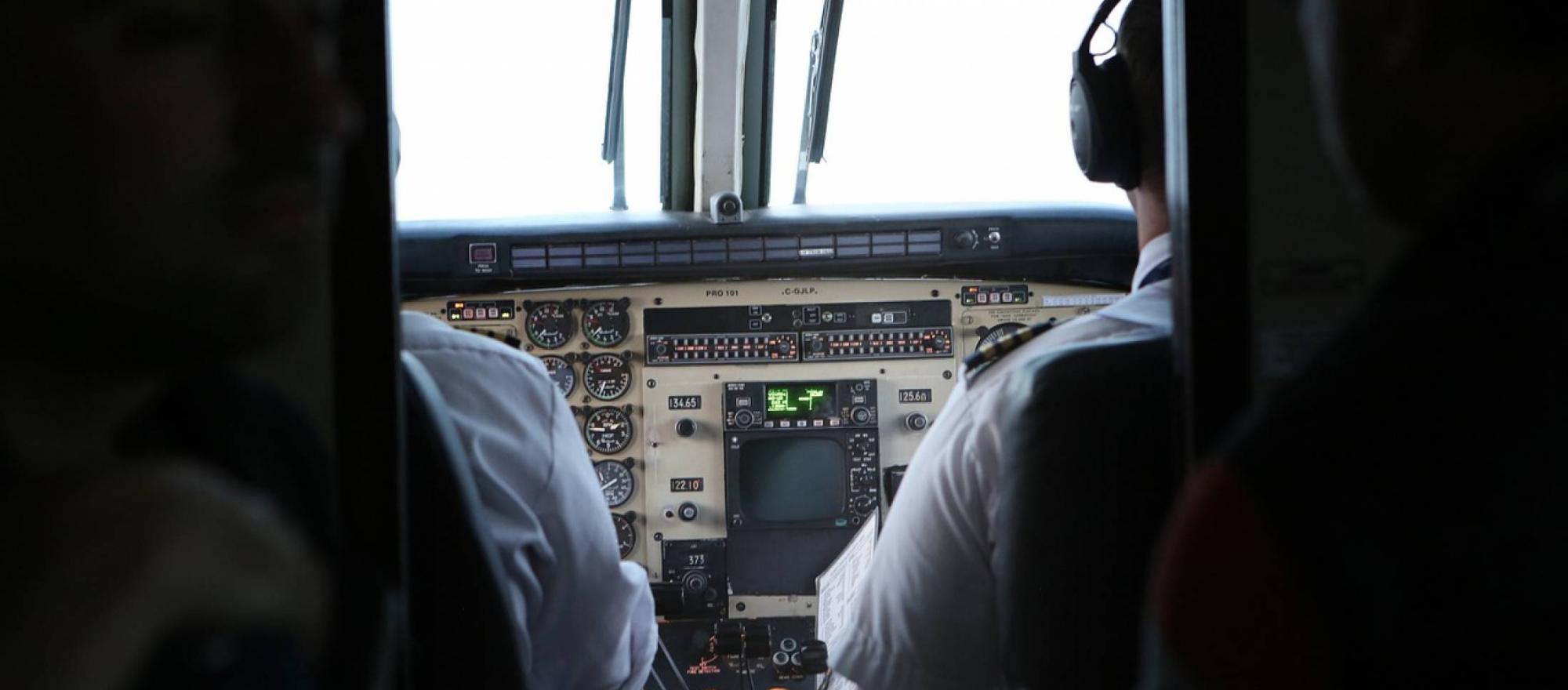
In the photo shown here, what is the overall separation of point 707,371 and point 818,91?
0.79 metres

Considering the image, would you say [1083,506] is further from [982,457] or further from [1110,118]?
[1110,118]

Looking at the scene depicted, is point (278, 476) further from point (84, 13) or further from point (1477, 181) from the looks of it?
point (1477, 181)

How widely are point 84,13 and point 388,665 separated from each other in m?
0.33

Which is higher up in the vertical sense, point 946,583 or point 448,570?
point 448,570

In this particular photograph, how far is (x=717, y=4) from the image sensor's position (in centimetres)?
328

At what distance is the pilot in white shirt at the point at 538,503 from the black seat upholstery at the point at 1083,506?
0.52 metres

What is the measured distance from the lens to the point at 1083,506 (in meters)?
1.40

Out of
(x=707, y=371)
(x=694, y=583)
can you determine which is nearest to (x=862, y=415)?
(x=707, y=371)

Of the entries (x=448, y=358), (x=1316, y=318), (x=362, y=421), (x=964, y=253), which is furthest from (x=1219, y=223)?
(x=964, y=253)

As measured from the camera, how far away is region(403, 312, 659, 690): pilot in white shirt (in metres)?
1.60

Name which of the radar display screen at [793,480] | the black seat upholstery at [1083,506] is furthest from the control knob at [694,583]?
the black seat upholstery at [1083,506]

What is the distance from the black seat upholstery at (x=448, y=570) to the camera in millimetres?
1132

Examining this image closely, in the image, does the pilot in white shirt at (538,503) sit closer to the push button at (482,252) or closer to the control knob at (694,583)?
the push button at (482,252)

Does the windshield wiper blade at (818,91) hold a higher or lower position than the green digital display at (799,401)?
higher
